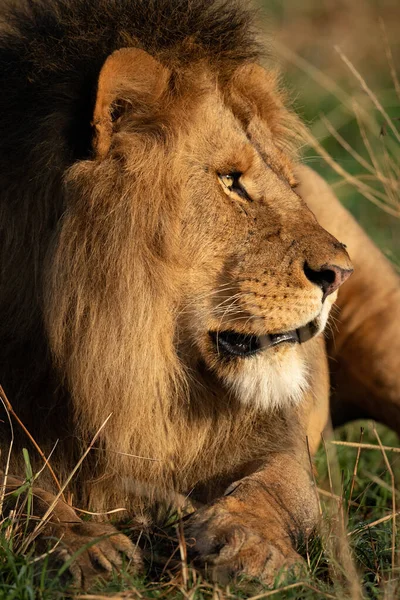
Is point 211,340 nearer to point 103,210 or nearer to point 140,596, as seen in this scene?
point 103,210

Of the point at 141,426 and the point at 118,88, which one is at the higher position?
the point at 118,88

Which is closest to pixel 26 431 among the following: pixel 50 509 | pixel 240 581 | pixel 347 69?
pixel 50 509

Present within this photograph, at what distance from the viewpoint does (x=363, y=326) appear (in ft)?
16.0

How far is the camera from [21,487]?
3098 mm

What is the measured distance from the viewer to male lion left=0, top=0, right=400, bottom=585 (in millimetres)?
3211

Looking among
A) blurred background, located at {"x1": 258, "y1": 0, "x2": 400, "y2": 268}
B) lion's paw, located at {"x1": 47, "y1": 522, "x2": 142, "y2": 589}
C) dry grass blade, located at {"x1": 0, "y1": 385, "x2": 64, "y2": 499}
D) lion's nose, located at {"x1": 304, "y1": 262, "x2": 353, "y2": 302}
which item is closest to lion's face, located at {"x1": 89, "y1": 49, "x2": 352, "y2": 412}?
lion's nose, located at {"x1": 304, "y1": 262, "x2": 353, "y2": 302}

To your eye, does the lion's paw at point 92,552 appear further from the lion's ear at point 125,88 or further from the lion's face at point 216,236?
the lion's ear at point 125,88

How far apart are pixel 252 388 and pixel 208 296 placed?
0.32 metres

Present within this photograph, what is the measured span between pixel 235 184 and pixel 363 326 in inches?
66.9

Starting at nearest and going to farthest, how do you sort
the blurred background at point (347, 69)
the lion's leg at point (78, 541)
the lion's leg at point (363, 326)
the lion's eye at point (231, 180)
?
the lion's leg at point (78, 541) → the lion's eye at point (231, 180) → the lion's leg at point (363, 326) → the blurred background at point (347, 69)

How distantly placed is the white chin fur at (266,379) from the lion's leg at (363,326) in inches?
58.8

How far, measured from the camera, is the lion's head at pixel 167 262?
10.5 ft

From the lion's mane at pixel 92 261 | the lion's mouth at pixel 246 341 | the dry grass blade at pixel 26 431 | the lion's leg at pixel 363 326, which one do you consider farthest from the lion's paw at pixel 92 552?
the lion's leg at pixel 363 326

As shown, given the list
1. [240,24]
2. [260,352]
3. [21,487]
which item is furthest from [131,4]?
[21,487]
